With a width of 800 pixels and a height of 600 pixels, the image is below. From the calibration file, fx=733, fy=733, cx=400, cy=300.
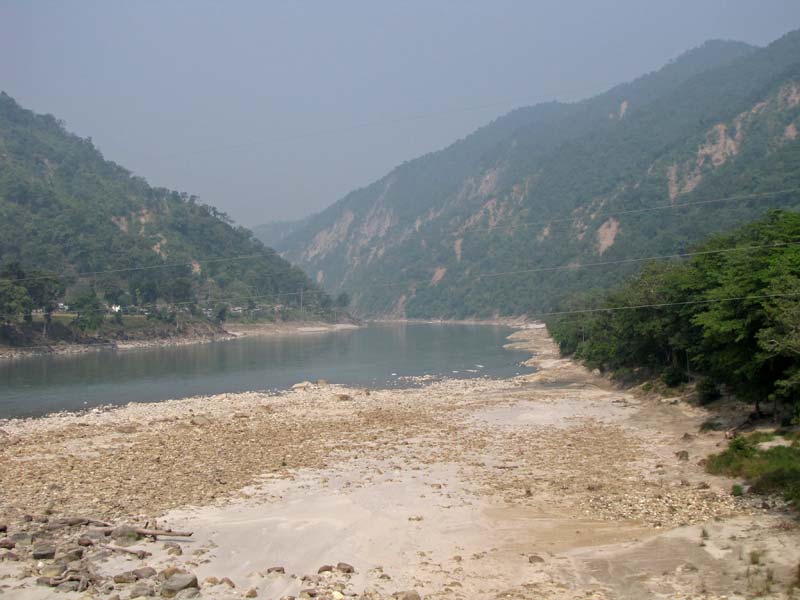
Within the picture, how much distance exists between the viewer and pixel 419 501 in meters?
18.3

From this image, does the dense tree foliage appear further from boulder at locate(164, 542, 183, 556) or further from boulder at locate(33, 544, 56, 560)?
boulder at locate(33, 544, 56, 560)

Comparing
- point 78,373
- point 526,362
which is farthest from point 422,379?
point 78,373

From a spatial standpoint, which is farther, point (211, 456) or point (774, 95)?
point (774, 95)

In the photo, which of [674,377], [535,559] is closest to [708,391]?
[674,377]

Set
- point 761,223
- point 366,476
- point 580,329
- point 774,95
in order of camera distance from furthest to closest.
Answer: point 774,95 < point 580,329 < point 761,223 < point 366,476

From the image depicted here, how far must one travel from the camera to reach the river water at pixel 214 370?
1857 inches

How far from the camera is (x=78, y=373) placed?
2402 inches

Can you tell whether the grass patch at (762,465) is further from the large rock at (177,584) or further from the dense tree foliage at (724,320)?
the large rock at (177,584)

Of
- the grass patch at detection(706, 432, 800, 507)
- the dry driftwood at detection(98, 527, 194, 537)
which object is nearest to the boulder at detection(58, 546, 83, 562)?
the dry driftwood at detection(98, 527, 194, 537)

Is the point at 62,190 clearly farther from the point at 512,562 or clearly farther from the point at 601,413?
the point at 512,562

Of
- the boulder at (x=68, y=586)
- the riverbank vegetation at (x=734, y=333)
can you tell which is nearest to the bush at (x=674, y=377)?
the riverbank vegetation at (x=734, y=333)

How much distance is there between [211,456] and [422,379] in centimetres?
3073

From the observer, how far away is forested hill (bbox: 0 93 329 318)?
114 m

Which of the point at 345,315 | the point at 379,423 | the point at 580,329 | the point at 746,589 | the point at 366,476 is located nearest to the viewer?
the point at 746,589
